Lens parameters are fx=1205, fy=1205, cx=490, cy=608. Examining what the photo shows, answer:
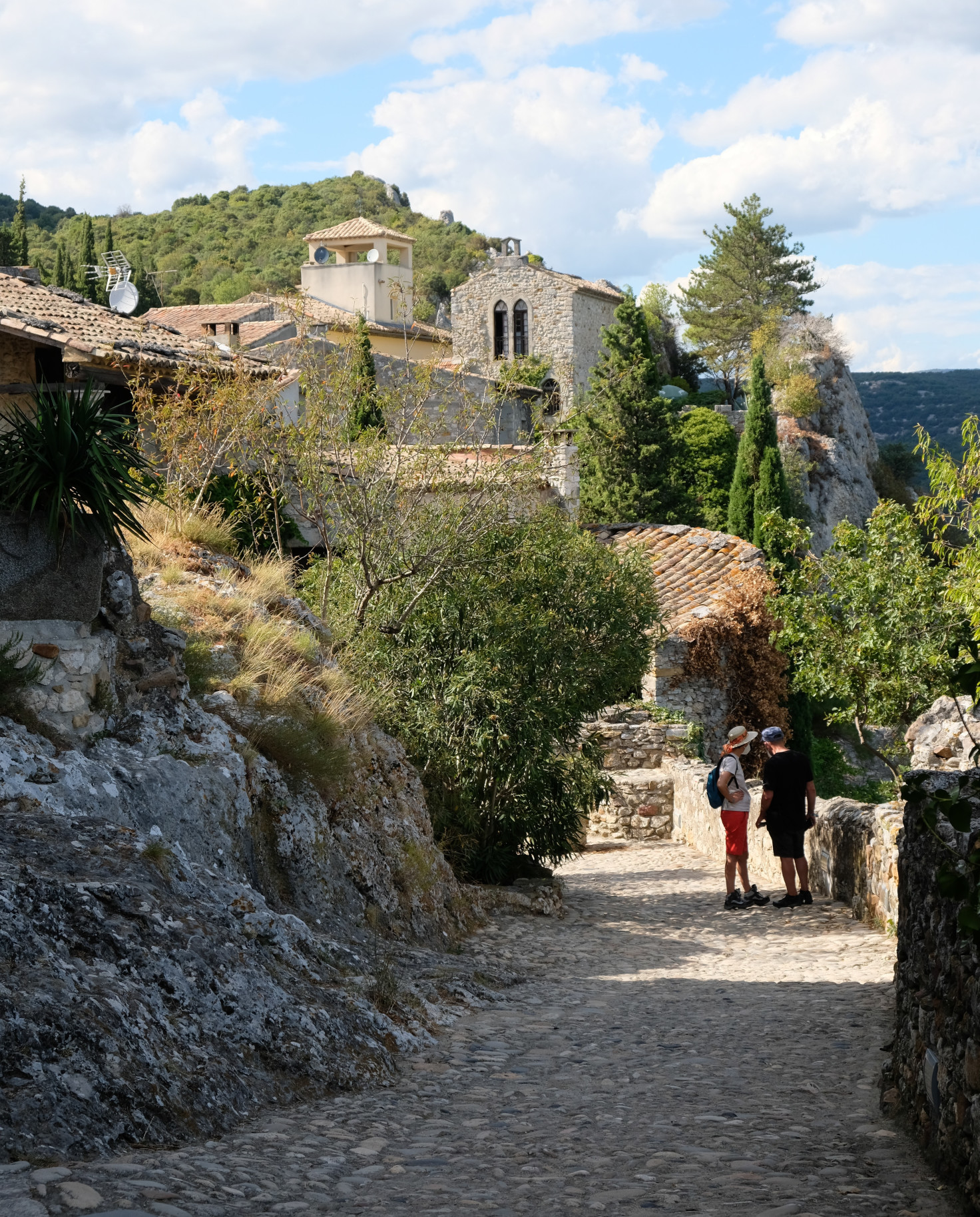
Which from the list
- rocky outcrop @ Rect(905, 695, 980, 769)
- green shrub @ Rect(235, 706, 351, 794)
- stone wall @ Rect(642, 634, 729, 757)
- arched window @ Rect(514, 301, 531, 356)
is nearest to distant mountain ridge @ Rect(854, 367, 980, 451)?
arched window @ Rect(514, 301, 531, 356)

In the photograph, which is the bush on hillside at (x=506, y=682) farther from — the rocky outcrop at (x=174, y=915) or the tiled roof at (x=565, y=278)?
the tiled roof at (x=565, y=278)

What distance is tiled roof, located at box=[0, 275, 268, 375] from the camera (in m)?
16.2

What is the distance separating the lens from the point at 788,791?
11188 millimetres

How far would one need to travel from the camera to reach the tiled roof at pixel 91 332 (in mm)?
16219

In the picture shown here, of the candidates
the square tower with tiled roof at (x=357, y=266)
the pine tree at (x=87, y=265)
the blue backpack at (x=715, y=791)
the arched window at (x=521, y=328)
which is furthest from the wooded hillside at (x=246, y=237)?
the blue backpack at (x=715, y=791)

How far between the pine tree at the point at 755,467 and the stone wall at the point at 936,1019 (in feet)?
105

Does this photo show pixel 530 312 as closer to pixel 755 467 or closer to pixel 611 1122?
pixel 755 467

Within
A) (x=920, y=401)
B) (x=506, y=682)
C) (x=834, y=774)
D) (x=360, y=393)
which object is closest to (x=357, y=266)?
(x=834, y=774)

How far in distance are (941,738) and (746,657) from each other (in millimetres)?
7005

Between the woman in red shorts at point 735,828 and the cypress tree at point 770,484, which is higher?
the cypress tree at point 770,484

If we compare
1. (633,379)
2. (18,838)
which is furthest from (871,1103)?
(633,379)

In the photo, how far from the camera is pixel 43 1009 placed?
4.09 m

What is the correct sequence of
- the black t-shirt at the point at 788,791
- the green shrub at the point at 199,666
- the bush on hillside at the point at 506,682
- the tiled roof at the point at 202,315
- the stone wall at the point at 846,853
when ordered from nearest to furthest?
the green shrub at the point at 199,666
the stone wall at the point at 846,853
the bush on hillside at the point at 506,682
the black t-shirt at the point at 788,791
the tiled roof at the point at 202,315

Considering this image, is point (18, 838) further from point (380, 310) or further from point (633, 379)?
point (380, 310)
